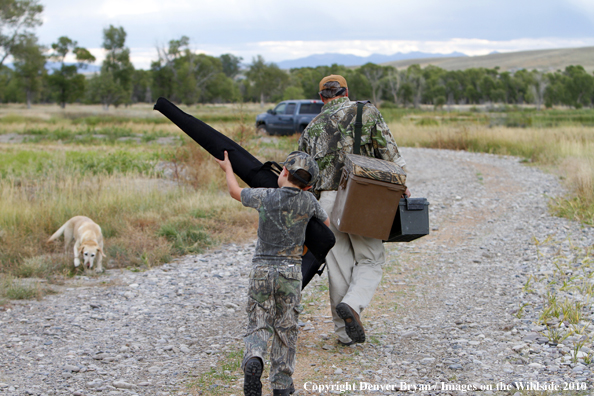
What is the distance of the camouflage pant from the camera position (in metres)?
3.09

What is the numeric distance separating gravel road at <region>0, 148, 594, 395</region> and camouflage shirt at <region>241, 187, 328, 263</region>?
99cm

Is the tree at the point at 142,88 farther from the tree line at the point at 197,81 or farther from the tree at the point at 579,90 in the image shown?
Result: the tree at the point at 579,90

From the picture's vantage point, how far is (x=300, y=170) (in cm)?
306

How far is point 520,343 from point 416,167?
12.3 m

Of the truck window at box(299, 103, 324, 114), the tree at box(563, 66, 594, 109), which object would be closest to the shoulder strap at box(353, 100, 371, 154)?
the truck window at box(299, 103, 324, 114)

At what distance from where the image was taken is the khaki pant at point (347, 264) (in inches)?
160

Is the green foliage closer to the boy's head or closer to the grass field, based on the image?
the grass field

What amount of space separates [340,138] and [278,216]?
1.15m

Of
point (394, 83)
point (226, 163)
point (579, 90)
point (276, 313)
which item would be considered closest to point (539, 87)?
point (579, 90)

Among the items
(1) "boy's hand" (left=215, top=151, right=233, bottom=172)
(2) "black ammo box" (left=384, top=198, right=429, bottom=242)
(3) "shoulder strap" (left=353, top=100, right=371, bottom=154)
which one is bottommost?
(2) "black ammo box" (left=384, top=198, right=429, bottom=242)

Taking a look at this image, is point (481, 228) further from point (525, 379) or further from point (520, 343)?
point (525, 379)

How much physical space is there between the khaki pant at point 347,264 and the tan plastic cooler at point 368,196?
9.3 inches

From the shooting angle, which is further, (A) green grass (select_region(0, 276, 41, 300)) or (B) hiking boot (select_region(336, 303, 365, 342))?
(A) green grass (select_region(0, 276, 41, 300))

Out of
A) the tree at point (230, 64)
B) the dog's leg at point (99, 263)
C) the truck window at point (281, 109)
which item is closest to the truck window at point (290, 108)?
the truck window at point (281, 109)
